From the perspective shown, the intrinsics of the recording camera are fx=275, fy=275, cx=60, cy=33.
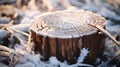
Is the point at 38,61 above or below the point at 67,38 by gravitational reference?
below

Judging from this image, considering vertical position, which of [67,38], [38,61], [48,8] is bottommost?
[48,8]

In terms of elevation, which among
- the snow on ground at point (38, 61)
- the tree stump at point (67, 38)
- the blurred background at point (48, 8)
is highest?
the tree stump at point (67, 38)

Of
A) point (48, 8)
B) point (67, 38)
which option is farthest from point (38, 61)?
point (48, 8)

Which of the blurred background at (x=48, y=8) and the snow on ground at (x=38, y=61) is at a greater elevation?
the snow on ground at (x=38, y=61)

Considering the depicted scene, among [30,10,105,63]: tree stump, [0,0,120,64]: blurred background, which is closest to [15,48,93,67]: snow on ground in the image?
[30,10,105,63]: tree stump

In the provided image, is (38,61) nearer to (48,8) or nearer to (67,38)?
(67,38)

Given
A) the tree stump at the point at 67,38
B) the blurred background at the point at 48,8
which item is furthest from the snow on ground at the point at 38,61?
the blurred background at the point at 48,8

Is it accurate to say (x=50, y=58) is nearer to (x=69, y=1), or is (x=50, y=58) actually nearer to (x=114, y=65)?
(x=114, y=65)

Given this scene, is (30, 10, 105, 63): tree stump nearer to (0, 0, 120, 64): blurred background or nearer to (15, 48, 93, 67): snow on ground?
(15, 48, 93, 67): snow on ground

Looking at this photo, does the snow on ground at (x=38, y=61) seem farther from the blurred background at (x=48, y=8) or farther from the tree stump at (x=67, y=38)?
the blurred background at (x=48, y=8)
